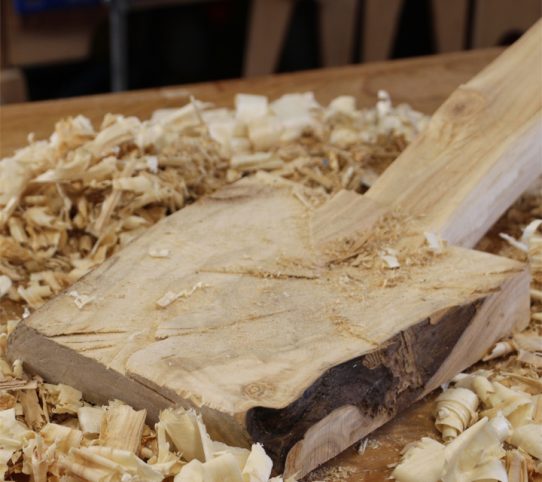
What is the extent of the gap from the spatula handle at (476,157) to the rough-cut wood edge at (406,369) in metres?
0.14

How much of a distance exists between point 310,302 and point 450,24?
2232 millimetres

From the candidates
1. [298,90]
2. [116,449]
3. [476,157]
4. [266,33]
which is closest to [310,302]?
[116,449]

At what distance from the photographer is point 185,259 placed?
1.30 m

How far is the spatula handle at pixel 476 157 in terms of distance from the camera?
1.40 meters

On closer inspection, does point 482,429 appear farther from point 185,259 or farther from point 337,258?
point 185,259

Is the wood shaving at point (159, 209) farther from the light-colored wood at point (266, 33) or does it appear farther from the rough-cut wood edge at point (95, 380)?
the light-colored wood at point (266, 33)

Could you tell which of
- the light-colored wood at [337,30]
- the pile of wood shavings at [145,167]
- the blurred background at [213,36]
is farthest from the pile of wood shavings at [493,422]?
the light-colored wood at [337,30]

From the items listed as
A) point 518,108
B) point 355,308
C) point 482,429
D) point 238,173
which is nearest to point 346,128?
point 238,173

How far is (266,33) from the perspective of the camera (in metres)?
3.04

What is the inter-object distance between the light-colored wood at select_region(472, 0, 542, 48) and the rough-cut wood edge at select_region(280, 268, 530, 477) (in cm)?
203

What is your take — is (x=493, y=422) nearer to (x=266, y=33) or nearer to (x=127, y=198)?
(x=127, y=198)

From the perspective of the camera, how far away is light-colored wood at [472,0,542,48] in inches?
125

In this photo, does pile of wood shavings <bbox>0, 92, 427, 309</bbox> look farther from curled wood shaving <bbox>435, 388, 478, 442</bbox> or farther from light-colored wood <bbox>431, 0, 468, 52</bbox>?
light-colored wood <bbox>431, 0, 468, 52</bbox>

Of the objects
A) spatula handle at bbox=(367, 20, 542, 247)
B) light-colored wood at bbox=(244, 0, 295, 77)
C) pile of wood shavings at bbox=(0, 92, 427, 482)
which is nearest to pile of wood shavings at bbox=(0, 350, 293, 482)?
pile of wood shavings at bbox=(0, 92, 427, 482)
